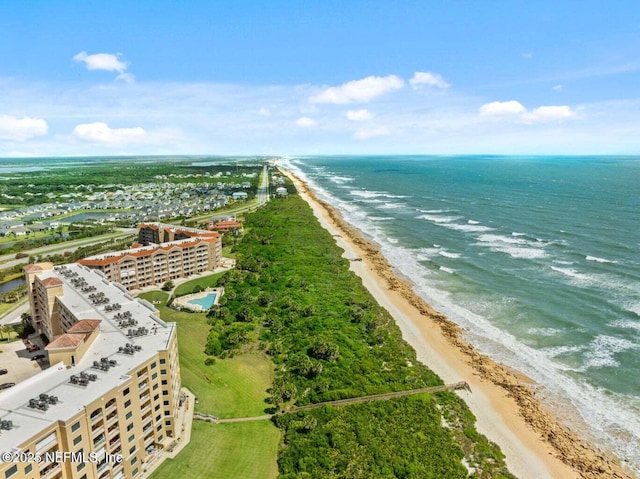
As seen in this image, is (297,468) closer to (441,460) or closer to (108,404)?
(441,460)

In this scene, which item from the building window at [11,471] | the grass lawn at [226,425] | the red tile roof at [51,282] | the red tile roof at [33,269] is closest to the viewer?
the building window at [11,471]

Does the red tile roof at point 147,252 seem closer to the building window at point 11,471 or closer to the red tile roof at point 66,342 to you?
the red tile roof at point 66,342

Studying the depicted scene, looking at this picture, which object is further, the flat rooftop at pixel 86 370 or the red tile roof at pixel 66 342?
the red tile roof at pixel 66 342

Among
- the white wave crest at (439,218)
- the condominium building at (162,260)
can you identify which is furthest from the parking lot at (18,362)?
the white wave crest at (439,218)

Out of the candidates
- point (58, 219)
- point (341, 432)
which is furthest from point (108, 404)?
point (58, 219)

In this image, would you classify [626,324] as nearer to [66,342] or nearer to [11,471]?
[66,342]

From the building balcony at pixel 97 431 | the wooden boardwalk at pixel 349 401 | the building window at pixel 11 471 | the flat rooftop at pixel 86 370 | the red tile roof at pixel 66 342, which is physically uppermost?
the red tile roof at pixel 66 342

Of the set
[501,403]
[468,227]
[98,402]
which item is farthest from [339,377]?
[468,227]

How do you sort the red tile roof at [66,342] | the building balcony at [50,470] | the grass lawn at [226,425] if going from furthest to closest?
the grass lawn at [226,425] → the red tile roof at [66,342] → the building balcony at [50,470]
